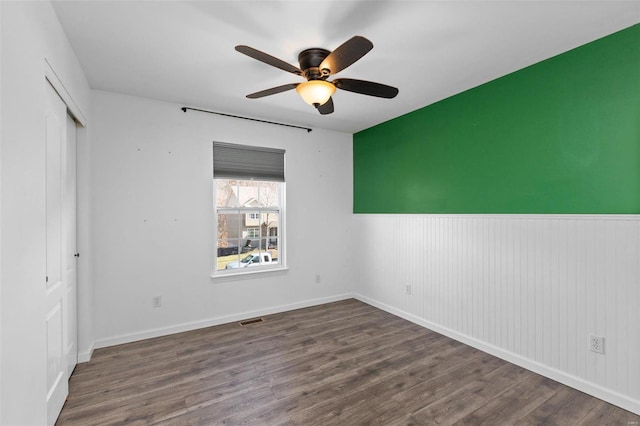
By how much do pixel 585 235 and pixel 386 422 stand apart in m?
2.07

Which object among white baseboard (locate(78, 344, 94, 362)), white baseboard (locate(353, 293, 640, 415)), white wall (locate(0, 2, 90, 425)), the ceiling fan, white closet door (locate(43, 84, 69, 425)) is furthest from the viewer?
white baseboard (locate(78, 344, 94, 362))

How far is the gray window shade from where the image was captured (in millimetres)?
3801

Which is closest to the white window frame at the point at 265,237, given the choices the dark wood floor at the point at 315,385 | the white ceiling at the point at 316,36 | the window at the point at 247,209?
the window at the point at 247,209

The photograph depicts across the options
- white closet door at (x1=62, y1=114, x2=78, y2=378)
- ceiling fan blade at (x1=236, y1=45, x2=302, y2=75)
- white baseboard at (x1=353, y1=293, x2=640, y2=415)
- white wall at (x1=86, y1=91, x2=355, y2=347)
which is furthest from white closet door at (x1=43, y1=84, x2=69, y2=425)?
white baseboard at (x1=353, y1=293, x2=640, y2=415)

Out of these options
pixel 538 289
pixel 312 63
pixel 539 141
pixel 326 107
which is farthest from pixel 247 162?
pixel 538 289

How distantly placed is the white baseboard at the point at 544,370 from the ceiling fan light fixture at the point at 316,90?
2.80 m

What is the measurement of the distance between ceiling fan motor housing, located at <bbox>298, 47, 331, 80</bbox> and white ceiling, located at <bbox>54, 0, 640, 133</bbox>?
0.07 metres

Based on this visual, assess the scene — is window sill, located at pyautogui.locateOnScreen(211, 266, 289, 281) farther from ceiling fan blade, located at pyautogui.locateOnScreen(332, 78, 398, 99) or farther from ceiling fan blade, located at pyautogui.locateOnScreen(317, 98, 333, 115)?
ceiling fan blade, located at pyautogui.locateOnScreen(332, 78, 398, 99)

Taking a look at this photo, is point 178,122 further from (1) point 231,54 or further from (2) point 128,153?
(1) point 231,54

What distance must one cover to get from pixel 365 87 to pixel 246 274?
2.77 meters

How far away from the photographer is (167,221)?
137 inches

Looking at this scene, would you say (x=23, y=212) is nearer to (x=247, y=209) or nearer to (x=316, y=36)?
(x=316, y=36)

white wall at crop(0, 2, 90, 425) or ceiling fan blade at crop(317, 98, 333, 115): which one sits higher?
ceiling fan blade at crop(317, 98, 333, 115)

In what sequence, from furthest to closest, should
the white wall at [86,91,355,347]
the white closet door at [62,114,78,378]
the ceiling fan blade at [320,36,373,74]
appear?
the white wall at [86,91,355,347] < the white closet door at [62,114,78,378] < the ceiling fan blade at [320,36,373,74]
